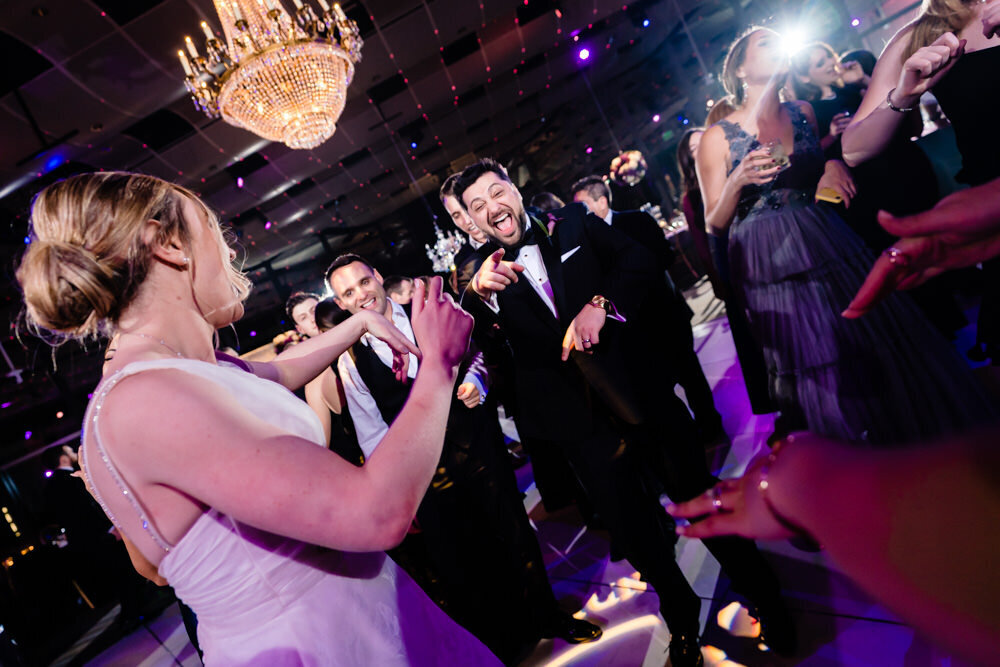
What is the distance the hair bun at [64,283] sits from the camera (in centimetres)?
86

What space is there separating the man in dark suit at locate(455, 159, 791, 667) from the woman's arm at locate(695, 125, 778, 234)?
409 millimetres

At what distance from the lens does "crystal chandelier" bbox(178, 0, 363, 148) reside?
3.85 m

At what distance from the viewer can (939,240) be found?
2.37 ft

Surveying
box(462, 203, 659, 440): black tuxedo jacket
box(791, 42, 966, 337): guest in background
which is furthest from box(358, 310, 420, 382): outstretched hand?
box(791, 42, 966, 337): guest in background

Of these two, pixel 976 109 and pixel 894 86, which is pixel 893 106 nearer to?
pixel 894 86

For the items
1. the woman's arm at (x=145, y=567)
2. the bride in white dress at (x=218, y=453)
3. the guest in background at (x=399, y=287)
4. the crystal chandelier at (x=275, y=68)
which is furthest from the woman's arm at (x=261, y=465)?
the crystal chandelier at (x=275, y=68)

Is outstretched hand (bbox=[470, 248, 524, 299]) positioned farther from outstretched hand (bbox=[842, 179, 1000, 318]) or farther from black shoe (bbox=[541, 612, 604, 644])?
black shoe (bbox=[541, 612, 604, 644])

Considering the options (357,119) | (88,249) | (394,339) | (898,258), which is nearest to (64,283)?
(88,249)

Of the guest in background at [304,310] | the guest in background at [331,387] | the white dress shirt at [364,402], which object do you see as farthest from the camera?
the guest in background at [304,310]

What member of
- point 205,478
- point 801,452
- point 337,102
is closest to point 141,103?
point 337,102

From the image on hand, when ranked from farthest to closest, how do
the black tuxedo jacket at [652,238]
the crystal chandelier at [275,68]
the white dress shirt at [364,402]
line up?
the crystal chandelier at [275,68], the black tuxedo jacket at [652,238], the white dress shirt at [364,402]

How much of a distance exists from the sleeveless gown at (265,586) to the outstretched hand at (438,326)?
12.7 inches

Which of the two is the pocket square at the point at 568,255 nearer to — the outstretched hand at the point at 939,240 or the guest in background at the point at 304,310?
the outstretched hand at the point at 939,240

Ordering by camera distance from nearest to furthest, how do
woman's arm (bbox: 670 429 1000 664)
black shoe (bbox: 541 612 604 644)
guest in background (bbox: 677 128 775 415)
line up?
woman's arm (bbox: 670 429 1000 664) → black shoe (bbox: 541 612 604 644) → guest in background (bbox: 677 128 775 415)
